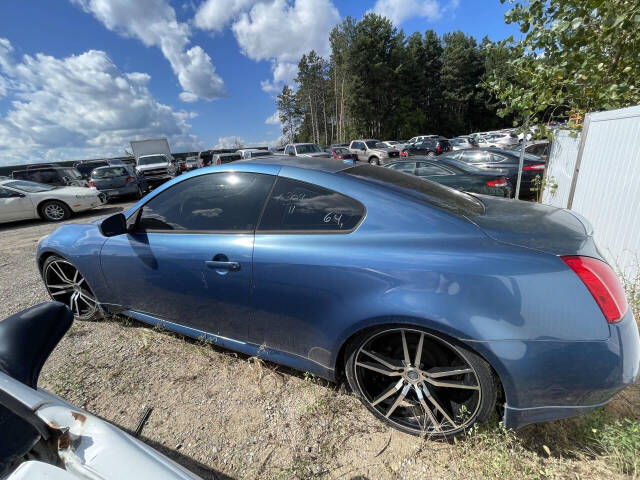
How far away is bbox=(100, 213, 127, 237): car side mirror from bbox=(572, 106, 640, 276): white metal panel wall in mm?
4720

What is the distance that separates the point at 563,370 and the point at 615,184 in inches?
125

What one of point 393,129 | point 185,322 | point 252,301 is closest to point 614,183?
point 252,301

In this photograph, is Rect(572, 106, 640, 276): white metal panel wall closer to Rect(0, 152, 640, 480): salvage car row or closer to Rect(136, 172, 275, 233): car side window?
Rect(0, 152, 640, 480): salvage car row

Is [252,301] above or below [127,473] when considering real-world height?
below

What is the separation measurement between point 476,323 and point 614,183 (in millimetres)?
3349

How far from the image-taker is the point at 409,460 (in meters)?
1.64

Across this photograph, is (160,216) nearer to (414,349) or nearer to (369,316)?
(369,316)

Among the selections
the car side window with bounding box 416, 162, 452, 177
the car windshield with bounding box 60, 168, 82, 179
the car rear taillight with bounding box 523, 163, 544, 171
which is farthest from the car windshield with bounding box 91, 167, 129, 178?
the car rear taillight with bounding box 523, 163, 544, 171

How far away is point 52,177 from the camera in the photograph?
11359 mm

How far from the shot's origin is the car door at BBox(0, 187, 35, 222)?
8492 millimetres

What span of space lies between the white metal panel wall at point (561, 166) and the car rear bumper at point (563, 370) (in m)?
3.98

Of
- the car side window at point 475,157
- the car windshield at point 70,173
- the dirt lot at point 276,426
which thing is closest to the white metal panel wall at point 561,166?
the car side window at point 475,157

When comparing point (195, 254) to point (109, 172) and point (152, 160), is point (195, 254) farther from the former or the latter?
point (152, 160)

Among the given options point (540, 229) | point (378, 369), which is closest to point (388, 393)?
point (378, 369)
